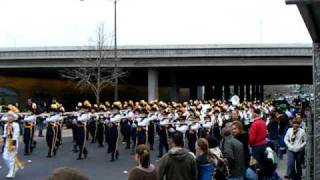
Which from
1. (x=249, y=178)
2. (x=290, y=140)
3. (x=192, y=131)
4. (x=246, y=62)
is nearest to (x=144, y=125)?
(x=192, y=131)

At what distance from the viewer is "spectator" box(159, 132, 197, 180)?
791cm

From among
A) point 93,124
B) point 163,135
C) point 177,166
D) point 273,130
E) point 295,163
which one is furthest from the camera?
point 93,124

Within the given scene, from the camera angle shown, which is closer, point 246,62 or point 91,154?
point 91,154

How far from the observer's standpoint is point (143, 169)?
6695mm

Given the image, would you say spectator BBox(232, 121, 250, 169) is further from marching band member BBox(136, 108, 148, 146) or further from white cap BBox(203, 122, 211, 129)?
white cap BBox(203, 122, 211, 129)

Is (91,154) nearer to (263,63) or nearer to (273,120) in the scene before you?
(273,120)

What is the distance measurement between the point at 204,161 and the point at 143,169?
1.98m

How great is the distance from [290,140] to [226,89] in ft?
263

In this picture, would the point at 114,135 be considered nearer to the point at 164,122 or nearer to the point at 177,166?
the point at 164,122

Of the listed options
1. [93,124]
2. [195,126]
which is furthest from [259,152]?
[93,124]

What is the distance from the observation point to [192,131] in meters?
21.2

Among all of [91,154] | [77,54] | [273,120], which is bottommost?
[91,154]

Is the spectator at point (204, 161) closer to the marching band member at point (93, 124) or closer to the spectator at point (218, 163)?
the spectator at point (218, 163)

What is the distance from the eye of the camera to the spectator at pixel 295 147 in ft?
44.1
